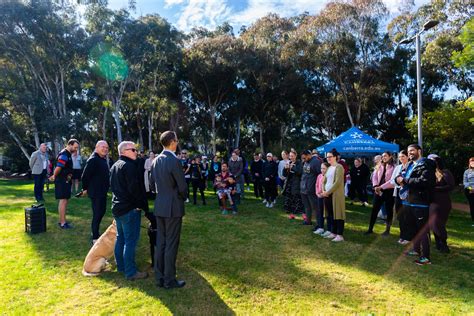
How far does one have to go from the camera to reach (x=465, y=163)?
51.1ft

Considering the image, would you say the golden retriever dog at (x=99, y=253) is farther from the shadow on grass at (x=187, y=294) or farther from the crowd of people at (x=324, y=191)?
the crowd of people at (x=324, y=191)

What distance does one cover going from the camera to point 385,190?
20.4ft

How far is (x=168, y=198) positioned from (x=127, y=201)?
2.14 ft

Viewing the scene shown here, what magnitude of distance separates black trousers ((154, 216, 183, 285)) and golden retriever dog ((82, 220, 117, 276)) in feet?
2.97

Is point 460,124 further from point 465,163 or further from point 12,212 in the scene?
point 12,212

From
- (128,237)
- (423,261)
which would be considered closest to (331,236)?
Result: (423,261)

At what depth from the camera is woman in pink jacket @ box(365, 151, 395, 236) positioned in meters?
6.18

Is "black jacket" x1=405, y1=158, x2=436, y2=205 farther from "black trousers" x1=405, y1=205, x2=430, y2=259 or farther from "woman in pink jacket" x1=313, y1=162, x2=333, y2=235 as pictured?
"woman in pink jacket" x1=313, y1=162, x2=333, y2=235

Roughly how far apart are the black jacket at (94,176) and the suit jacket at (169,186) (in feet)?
6.46

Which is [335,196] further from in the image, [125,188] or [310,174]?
[125,188]

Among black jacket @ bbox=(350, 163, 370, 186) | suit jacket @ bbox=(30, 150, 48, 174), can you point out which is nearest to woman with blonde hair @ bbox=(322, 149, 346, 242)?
black jacket @ bbox=(350, 163, 370, 186)

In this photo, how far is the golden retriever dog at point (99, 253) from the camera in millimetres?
4438

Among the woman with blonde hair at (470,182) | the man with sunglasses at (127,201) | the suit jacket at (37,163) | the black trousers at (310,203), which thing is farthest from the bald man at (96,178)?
the woman with blonde hair at (470,182)

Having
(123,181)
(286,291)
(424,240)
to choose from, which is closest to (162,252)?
(123,181)
